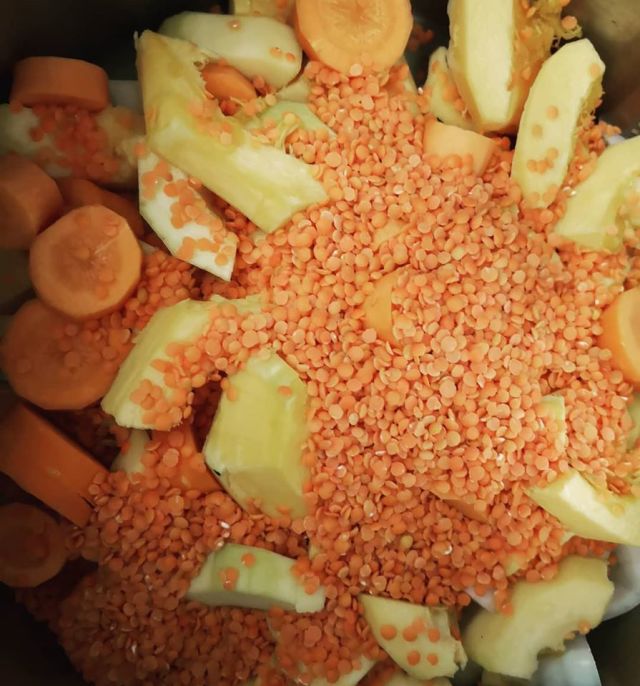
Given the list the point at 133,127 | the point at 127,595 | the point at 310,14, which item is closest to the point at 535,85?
the point at 310,14

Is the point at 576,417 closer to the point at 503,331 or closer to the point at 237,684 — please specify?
the point at 503,331

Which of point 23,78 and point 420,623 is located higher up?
point 23,78

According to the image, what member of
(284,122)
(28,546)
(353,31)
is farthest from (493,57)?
(28,546)

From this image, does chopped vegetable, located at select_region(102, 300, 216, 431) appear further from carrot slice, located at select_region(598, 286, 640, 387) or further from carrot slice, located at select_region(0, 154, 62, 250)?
carrot slice, located at select_region(598, 286, 640, 387)

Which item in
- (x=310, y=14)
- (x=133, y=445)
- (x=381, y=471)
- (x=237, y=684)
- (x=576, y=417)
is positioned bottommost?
(x=237, y=684)

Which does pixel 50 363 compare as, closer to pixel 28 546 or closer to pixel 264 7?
pixel 28 546

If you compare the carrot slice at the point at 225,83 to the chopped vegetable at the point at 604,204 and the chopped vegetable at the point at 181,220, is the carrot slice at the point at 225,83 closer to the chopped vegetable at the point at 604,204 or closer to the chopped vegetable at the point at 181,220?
the chopped vegetable at the point at 181,220

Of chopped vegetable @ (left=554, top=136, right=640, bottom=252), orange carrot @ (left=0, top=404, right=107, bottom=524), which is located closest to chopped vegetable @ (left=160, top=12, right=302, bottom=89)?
chopped vegetable @ (left=554, top=136, right=640, bottom=252)
